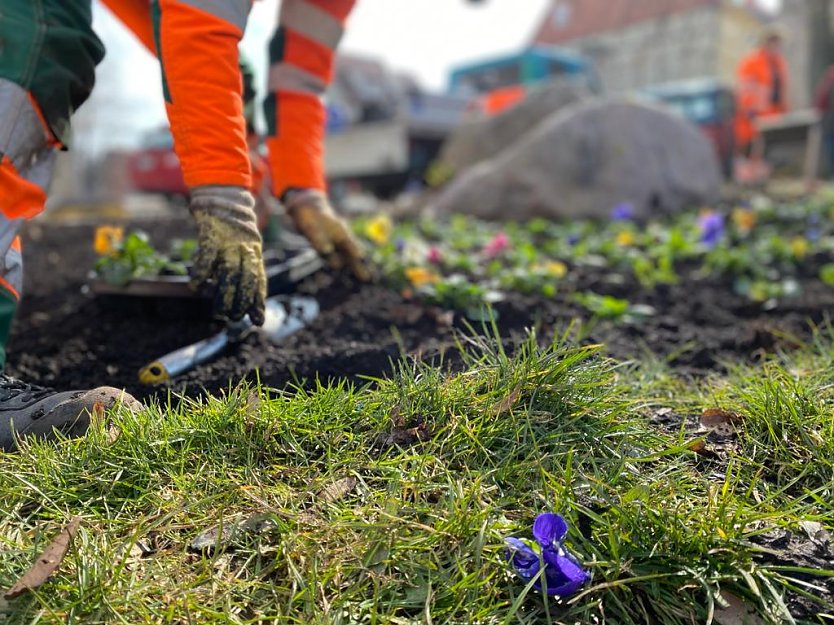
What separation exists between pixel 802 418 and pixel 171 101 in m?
1.60

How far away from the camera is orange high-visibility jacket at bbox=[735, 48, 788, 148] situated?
41.1 feet

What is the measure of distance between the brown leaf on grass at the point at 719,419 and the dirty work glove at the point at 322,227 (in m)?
1.55

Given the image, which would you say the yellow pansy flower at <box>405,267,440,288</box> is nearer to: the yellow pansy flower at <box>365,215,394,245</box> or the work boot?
the yellow pansy flower at <box>365,215,394,245</box>

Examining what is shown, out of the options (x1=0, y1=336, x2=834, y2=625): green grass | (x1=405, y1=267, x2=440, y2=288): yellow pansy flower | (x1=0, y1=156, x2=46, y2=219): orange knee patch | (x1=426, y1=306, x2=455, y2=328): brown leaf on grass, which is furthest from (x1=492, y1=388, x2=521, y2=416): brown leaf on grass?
(x1=405, y1=267, x2=440, y2=288): yellow pansy flower

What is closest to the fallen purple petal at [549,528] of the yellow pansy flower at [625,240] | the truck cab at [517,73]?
the yellow pansy flower at [625,240]

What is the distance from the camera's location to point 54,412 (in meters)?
1.45

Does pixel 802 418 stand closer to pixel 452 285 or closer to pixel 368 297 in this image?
pixel 452 285

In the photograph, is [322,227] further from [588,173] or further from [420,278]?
[588,173]

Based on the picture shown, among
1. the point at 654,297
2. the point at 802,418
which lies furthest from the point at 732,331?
the point at 802,418

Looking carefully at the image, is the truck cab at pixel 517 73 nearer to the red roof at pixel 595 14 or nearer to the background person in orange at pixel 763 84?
the background person in orange at pixel 763 84

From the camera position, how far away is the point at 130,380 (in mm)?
1904

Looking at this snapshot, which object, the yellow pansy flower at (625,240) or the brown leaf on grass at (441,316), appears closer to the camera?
the brown leaf on grass at (441,316)

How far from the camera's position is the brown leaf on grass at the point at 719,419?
1484 millimetres

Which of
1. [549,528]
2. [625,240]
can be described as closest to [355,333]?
[549,528]
